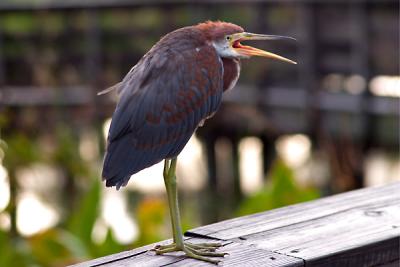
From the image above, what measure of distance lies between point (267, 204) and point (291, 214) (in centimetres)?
223

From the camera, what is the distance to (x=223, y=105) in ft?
29.0

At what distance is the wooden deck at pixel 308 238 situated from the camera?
7.25 ft

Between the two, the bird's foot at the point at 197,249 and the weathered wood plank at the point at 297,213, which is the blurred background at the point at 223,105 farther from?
the bird's foot at the point at 197,249

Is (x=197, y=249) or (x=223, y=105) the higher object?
(x=223, y=105)

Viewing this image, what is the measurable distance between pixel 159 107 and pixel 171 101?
0.04 meters

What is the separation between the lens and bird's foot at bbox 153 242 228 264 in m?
2.27

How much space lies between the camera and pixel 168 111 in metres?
2.40

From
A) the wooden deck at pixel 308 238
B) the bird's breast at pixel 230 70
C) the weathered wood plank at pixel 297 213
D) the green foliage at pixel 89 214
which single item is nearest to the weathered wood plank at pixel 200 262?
the wooden deck at pixel 308 238

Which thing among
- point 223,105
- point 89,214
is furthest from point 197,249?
point 223,105

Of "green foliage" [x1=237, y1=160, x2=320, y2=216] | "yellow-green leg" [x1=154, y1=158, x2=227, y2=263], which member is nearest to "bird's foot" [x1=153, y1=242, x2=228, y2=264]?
"yellow-green leg" [x1=154, y1=158, x2=227, y2=263]

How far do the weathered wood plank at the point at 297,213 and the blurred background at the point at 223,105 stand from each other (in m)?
4.09

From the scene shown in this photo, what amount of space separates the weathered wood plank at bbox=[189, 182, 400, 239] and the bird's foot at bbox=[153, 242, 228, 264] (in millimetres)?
75

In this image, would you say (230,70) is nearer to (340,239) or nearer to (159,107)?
(159,107)

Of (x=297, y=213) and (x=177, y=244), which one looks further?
(x=297, y=213)
